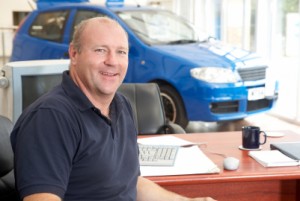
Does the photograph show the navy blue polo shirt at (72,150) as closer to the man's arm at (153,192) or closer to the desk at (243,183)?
the man's arm at (153,192)

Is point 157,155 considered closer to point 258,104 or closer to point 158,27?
point 258,104

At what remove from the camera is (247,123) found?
213 inches

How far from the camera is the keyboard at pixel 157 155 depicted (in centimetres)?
182

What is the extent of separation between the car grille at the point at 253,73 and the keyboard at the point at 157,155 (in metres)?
2.85

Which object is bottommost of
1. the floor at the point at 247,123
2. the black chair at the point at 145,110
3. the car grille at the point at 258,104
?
the floor at the point at 247,123

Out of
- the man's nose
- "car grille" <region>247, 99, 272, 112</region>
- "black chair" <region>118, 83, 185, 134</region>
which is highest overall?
Answer: the man's nose

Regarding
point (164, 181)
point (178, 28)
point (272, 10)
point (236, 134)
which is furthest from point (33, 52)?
point (164, 181)

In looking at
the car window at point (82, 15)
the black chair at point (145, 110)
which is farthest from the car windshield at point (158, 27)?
the black chair at point (145, 110)

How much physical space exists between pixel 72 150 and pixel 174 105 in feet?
11.5

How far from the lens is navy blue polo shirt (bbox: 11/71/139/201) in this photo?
3.93 feet

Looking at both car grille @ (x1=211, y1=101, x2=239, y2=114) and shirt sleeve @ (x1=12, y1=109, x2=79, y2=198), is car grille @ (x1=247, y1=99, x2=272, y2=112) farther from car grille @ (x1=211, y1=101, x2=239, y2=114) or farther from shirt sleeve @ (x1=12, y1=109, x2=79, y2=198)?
shirt sleeve @ (x1=12, y1=109, x2=79, y2=198)

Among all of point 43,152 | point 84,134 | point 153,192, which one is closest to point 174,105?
point 153,192

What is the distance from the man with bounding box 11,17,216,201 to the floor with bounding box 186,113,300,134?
11.8 feet

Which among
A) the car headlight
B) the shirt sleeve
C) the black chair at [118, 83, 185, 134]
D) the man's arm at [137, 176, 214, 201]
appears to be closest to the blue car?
the car headlight
